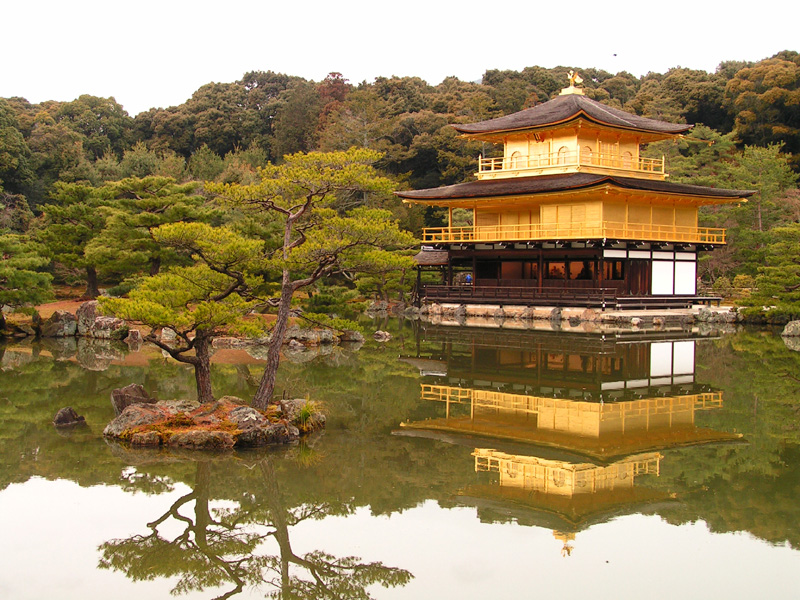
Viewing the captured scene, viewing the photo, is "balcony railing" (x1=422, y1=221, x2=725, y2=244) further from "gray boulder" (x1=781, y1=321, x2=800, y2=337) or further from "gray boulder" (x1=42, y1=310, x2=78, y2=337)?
"gray boulder" (x1=42, y1=310, x2=78, y2=337)

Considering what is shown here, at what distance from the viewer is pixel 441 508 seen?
7.27 meters

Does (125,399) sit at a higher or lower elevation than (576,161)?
lower

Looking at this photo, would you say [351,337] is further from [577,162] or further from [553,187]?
[577,162]

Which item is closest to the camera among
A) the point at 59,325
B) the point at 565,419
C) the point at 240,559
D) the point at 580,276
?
the point at 240,559

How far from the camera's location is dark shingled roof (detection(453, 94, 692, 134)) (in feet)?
102

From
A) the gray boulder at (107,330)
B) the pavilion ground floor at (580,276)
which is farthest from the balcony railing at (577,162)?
the gray boulder at (107,330)

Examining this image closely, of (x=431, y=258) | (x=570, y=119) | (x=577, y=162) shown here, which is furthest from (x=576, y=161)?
(x=431, y=258)

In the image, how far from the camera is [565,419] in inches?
435

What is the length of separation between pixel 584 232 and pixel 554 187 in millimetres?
2209

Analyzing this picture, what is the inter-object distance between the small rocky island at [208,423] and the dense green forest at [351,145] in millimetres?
6091

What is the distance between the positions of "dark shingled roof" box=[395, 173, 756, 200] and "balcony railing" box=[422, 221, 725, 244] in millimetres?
1423

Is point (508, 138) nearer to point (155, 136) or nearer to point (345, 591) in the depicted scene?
point (345, 591)

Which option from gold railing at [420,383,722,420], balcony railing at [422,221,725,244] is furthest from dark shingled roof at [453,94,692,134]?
gold railing at [420,383,722,420]

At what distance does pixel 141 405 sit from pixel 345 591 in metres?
5.64
